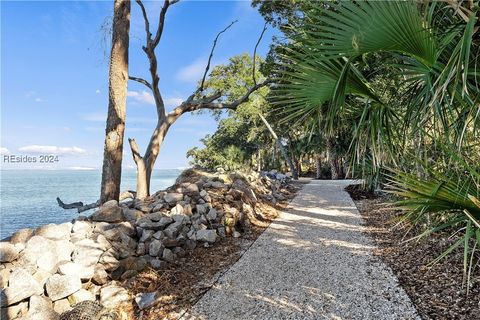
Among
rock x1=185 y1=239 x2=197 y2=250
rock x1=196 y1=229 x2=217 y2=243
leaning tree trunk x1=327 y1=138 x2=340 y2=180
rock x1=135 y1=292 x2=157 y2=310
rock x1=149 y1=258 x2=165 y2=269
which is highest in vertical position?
leaning tree trunk x1=327 y1=138 x2=340 y2=180

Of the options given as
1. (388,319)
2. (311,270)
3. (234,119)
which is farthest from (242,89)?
(388,319)

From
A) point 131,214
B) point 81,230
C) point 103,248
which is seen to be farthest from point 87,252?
point 131,214

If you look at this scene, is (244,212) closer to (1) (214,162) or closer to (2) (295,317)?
(2) (295,317)

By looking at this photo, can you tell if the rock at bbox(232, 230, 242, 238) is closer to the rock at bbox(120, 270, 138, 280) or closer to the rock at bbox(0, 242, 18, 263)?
the rock at bbox(120, 270, 138, 280)

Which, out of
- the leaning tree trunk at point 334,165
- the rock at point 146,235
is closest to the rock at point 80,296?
the rock at point 146,235

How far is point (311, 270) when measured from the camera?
146 inches

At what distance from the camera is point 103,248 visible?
344 centimetres

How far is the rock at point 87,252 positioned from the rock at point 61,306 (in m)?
0.44

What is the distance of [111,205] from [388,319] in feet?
11.3

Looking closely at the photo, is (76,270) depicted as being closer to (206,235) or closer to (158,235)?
(158,235)

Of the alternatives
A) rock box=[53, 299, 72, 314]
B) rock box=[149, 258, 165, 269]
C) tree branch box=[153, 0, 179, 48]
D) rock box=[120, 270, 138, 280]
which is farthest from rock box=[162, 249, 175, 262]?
tree branch box=[153, 0, 179, 48]

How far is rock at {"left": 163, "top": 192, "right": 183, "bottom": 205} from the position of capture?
5.16m

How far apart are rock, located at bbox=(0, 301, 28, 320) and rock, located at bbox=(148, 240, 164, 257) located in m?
1.46

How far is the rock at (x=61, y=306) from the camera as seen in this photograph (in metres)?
2.70
